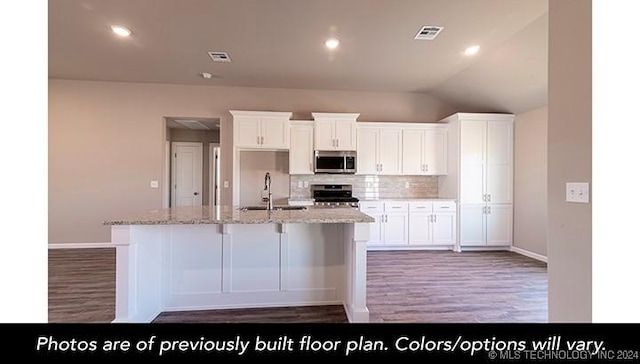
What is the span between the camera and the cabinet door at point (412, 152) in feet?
18.1

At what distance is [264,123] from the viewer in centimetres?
514

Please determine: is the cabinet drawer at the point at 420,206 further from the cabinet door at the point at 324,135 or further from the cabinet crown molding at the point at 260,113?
the cabinet crown molding at the point at 260,113

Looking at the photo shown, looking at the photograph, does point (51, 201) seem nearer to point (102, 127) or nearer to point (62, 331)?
point (102, 127)

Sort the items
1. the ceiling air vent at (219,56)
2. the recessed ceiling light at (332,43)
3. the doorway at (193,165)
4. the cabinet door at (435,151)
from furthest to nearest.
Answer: the doorway at (193,165) → the cabinet door at (435,151) → the ceiling air vent at (219,56) → the recessed ceiling light at (332,43)

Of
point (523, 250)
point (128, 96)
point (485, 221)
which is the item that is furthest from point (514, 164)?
point (128, 96)

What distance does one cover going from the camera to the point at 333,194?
18.1 ft

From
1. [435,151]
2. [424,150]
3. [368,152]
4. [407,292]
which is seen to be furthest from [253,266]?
[435,151]

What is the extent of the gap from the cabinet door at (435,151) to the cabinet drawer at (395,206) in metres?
0.89

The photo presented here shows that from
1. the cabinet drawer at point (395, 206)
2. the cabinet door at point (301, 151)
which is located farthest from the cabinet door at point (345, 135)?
the cabinet drawer at point (395, 206)

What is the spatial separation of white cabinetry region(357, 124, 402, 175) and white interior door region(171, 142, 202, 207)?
14.3 feet

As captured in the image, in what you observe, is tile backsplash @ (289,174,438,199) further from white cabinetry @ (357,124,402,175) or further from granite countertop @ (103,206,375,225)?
granite countertop @ (103,206,375,225)

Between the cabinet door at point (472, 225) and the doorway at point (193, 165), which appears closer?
the cabinet door at point (472, 225)

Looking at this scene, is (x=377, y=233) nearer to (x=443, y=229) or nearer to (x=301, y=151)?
(x=443, y=229)

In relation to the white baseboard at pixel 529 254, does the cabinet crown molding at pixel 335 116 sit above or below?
above
